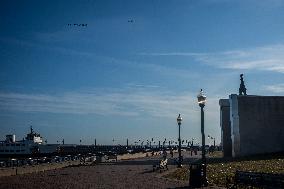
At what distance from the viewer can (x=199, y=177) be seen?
63.2 feet

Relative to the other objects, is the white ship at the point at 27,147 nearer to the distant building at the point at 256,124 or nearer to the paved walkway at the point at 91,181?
the distant building at the point at 256,124

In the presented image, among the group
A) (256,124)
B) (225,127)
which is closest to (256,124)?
(256,124)

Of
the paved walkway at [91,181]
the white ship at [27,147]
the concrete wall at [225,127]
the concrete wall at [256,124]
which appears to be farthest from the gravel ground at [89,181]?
the white ship at [27,147]

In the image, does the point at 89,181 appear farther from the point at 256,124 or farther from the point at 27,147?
the point at 27,147

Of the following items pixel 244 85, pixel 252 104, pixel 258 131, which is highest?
pixel 244 85

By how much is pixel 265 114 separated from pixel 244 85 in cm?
1046

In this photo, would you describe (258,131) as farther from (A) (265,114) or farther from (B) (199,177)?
(B) (199,177)

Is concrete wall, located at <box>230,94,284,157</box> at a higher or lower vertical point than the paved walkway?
higher

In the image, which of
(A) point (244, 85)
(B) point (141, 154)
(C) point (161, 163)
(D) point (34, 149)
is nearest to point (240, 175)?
(C) point (161, 163)

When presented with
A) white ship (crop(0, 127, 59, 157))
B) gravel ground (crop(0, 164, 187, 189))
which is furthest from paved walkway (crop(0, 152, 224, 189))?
white ship (crop(0, 127, 59, 157))

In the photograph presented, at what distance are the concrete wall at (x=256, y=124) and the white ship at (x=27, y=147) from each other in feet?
248

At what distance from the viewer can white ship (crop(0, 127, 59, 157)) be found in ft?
380

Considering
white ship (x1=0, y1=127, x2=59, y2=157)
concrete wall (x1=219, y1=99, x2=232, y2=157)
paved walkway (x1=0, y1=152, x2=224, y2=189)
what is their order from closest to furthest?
paved walkway (x1=0, y1=152, x2=224, y2=189) < concrete wall (x1=219, y1=99, x2=232, y2=157) < white ship (x1=0, y1=127, x2=59, y2=157)

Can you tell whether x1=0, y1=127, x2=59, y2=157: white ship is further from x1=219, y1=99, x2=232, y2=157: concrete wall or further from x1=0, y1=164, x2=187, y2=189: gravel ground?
x1=0, y1=164, x2=187, y2=189: gravel ground
